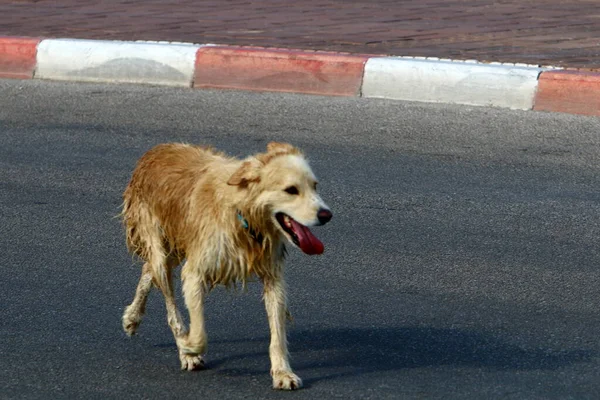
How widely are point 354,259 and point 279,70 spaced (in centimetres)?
391

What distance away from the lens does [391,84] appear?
9469 mm

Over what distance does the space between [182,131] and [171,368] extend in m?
4.01

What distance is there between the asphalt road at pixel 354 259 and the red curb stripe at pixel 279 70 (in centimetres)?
29

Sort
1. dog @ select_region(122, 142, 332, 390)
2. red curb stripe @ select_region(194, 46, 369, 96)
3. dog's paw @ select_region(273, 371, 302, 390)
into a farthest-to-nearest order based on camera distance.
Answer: red curb stripe @ select_region(194, 46, 369, 96)
dog's paw @ select_region(273, 371, 302, 390)
dog @ select_region(122, 142, 332, 390)

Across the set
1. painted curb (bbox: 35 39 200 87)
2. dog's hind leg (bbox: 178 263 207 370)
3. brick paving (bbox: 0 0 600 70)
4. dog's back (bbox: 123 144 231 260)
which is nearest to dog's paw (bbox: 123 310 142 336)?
dog's back (bbox: 123 144 231 260)

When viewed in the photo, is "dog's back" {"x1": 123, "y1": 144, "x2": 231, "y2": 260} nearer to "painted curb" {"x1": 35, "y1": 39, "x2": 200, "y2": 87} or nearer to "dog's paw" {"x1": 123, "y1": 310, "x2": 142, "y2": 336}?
"dog's paw" {"x1": 123, "y1": 310, "x2": 142, "y2": 336}

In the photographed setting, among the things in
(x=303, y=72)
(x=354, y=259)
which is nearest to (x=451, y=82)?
(x=303, y=72)

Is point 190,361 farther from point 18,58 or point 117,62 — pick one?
point 18,58

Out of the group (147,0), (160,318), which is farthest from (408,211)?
(147,0)

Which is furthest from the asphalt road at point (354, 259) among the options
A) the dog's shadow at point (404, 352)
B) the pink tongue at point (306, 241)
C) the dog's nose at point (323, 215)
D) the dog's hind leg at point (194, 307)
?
the dog's nose at point (323, 215)

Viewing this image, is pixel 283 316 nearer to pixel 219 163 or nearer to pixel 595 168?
pixel 219 163

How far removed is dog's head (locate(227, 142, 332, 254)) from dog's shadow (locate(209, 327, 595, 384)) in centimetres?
63

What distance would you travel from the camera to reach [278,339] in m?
4.62

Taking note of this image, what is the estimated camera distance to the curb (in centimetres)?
901
